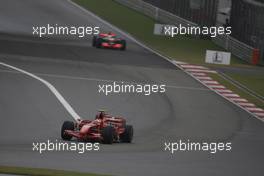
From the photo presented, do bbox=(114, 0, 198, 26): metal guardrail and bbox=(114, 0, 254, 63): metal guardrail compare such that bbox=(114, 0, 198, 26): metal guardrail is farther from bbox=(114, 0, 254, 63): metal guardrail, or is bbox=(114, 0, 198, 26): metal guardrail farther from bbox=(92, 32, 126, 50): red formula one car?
bbox=(92, 32, 126, 50): red formula one car

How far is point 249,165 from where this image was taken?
94.6ft

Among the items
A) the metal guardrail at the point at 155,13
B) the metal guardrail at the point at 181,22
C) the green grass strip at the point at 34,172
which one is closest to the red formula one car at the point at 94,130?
the green grass strip at the point at 34,172

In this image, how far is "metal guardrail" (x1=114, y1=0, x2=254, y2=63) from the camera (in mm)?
66250

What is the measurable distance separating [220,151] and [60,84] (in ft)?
49.5

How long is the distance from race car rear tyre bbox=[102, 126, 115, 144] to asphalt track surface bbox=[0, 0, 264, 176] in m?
0.35

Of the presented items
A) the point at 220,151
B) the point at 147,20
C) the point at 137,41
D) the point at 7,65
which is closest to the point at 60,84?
the point at 7,65

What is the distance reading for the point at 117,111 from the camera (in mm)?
39469

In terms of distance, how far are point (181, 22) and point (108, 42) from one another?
16.4 meters

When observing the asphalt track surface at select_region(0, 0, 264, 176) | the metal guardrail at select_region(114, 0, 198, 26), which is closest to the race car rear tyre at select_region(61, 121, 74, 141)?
the asphalt track surface at select_region(0, 0, 264, 176)

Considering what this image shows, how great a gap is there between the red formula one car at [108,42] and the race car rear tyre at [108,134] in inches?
1237

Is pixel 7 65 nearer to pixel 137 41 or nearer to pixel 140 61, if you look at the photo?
pixel 140 61

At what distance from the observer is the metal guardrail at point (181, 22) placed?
217 ft

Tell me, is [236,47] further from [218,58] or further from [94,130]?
[94,130]

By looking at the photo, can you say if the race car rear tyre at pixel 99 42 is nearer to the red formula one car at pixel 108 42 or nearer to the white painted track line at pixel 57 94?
the red formula one car at pixel 108 42
